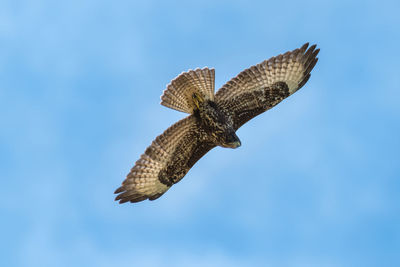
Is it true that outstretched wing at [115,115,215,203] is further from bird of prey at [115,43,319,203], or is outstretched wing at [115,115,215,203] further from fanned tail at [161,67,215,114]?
fanned tail at [161,67,215,114]

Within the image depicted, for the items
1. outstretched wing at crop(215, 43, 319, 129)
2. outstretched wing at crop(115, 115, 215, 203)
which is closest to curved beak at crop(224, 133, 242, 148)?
outstretched wing at crop(215, 43, 319, 129)

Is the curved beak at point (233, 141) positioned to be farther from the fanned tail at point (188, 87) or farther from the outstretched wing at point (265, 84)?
the fanned tail at point (188, 87)

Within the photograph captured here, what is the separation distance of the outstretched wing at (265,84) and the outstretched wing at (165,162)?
1.05 meters

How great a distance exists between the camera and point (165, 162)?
A: 17484 millimetres

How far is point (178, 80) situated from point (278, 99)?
2.62m

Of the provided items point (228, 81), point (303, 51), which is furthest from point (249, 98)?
point (303, 51)

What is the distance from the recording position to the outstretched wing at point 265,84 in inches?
687

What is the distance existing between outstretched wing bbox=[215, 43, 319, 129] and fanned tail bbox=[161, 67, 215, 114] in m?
0.46

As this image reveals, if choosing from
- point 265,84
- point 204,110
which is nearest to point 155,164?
point 204,110

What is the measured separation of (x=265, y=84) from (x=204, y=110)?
5.66ft

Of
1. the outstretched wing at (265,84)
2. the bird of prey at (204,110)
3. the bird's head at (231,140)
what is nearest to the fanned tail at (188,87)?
the bird of prey at (204,110)

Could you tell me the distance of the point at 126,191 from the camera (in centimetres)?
1731

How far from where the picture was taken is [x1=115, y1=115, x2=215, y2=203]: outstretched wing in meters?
17.3

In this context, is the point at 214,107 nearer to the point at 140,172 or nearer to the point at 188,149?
the point at 188,149
